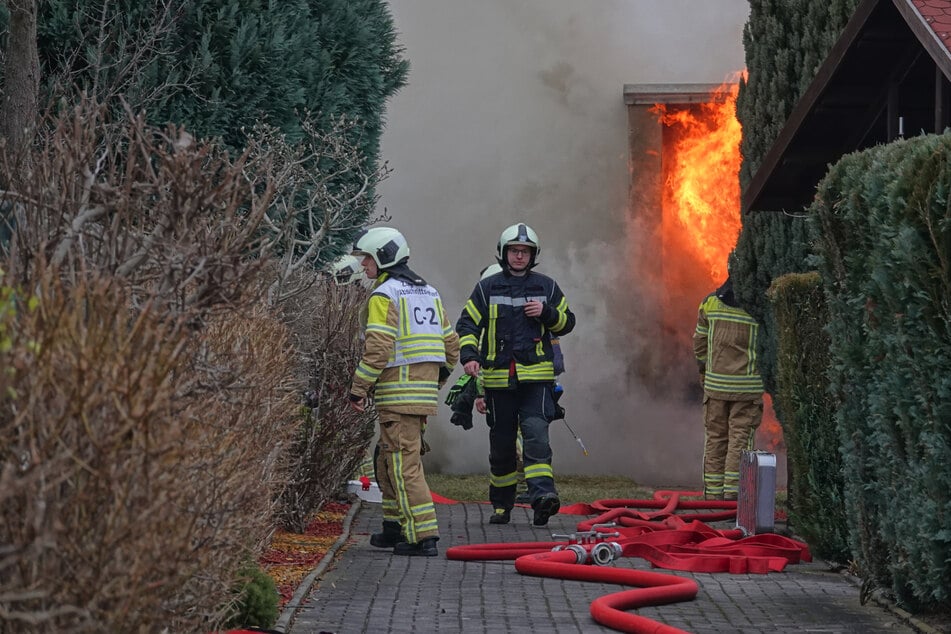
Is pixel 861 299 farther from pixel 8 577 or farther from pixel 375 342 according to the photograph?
pixel 8 577

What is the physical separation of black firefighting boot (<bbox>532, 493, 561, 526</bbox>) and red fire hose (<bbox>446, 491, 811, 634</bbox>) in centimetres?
29

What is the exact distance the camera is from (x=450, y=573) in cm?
814

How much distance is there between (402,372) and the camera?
8.92 metres

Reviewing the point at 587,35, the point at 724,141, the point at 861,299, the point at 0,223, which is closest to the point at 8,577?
the point at 0,223

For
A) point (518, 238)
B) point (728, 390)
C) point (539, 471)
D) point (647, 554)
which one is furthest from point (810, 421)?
point (728, 390)

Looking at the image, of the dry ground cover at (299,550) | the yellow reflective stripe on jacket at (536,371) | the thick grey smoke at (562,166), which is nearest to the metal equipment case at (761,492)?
the yellow reflective stripe on jacket at (536,371)

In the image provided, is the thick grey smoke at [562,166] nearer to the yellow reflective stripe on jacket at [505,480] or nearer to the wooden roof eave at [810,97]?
the wooden roof eave at [810,97]

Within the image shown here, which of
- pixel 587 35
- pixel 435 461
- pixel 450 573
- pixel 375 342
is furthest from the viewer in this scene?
pixel 587 35

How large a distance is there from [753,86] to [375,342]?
574 centimetres

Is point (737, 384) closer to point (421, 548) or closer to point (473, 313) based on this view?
point (473, 313)

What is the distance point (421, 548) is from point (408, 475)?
1.47 feet

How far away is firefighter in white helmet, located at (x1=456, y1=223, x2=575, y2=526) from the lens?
10242 mm

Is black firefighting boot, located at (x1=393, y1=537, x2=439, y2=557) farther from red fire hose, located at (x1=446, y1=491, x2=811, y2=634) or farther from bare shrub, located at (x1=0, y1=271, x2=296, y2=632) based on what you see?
bare shrub, located at (x1=0, y1=271, x2=296, y2=632)

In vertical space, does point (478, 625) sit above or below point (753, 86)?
below
